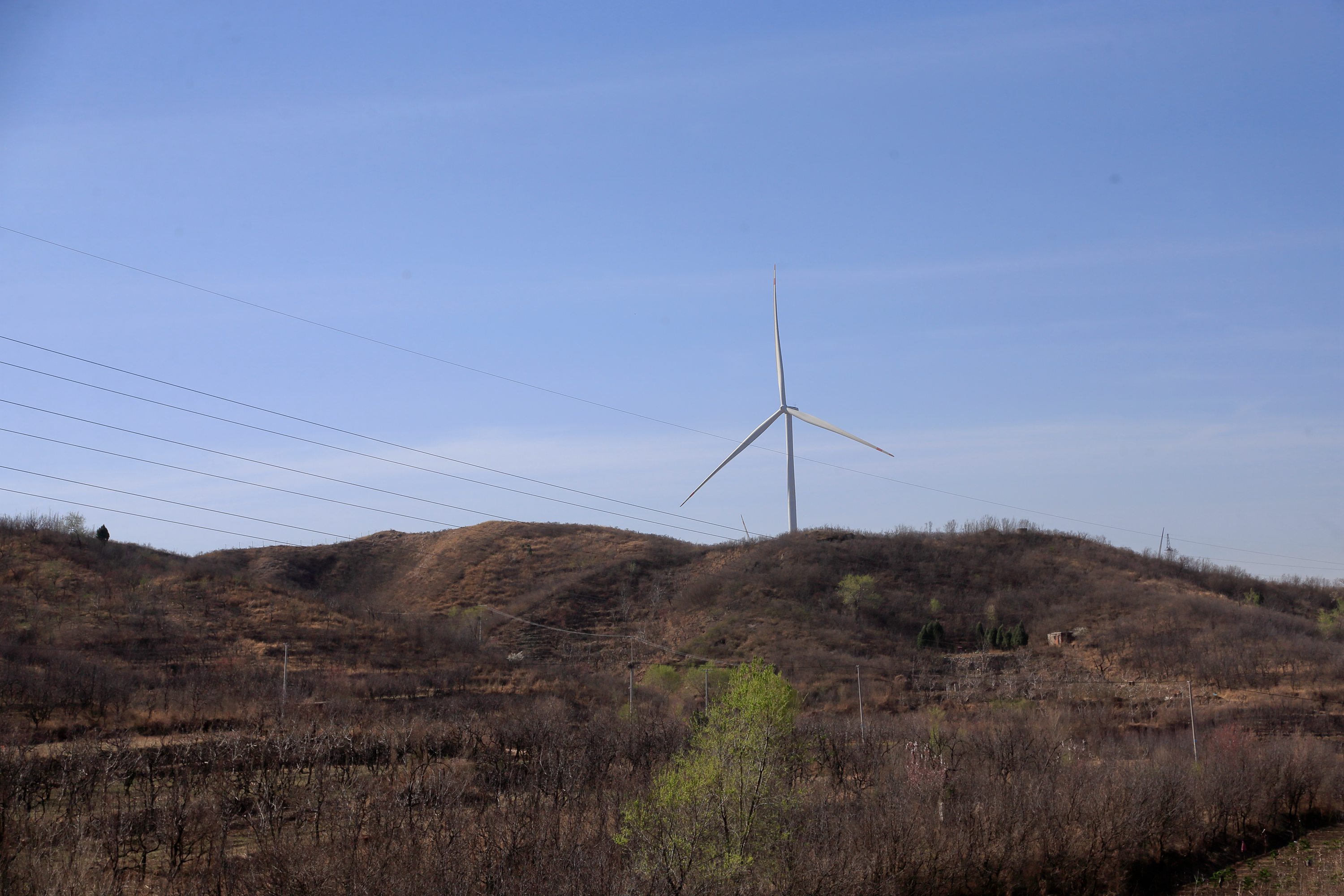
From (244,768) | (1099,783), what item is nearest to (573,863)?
(244,768)

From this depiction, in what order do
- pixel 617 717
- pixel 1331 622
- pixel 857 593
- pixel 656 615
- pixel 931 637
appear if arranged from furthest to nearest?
1. pixel 656 615
2. pixel 857 593
3. pixel 1331 622
4. pixel 931 637
5. pixel 617 717

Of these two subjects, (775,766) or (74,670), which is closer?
(775,766)

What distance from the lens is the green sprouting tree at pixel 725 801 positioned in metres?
17.5

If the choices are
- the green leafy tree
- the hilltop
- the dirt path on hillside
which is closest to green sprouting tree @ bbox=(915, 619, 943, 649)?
the hilltop

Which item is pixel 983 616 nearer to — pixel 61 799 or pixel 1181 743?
pixel 1181 743

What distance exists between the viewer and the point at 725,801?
17.8 meters

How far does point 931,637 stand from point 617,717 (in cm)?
3681

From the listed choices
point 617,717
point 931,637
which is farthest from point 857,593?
point 617,717

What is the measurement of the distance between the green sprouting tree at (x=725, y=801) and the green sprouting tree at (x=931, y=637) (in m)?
60.1

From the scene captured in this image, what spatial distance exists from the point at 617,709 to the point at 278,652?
20.3 m

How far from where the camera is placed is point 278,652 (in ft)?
184

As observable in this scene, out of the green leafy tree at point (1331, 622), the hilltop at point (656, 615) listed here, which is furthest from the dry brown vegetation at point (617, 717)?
the green leafy tree at point (1331, 622)

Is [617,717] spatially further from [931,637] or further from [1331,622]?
[1331,622]

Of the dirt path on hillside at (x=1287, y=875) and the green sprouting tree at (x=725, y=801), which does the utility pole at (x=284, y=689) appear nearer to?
the green sprouting tree at (x=725, y=801)
